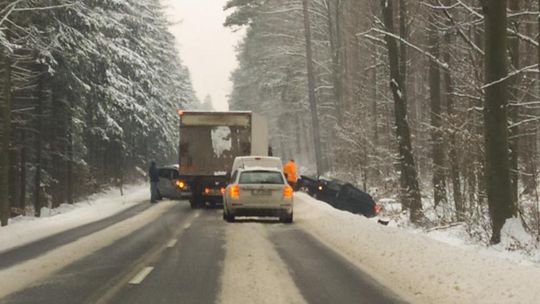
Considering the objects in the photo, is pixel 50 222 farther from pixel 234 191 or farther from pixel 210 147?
pixel 210 147

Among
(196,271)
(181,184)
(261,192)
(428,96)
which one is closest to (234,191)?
(261,192)

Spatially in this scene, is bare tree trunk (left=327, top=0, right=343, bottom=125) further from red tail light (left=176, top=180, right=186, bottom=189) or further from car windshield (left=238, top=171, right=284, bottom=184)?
car windshield (left=238, top=171, right=284, bottom=184)

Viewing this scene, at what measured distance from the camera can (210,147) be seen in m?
23.7

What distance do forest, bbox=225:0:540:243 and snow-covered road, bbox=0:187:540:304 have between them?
2637 millimetres

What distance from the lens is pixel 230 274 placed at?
364 inches

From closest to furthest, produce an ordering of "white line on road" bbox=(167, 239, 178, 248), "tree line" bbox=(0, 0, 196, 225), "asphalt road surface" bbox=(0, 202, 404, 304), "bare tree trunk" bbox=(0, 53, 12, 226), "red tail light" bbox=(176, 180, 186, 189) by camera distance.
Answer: "asphalt road surface" bbox=(0, 202, 404, 304) → "white line on road" bbox=(167, 239, 178, 248) → "bare tree trunk" bbox=(0, 53, 12, 226) → "tree line" bbox=(0, 0, 196, 225) → "red tail light" bbox=(176, 180, 186, 189)

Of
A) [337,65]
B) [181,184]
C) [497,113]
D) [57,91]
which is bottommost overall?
[181,184]

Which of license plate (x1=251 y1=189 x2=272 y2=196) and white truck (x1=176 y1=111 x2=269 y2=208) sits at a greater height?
white truck (x1=176 y1=111 x2=269 y2=208)

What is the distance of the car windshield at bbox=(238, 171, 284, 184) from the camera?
17.9m

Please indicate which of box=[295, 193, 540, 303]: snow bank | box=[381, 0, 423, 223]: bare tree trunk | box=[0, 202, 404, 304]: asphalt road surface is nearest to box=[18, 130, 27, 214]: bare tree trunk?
box=[0, 202, 404, 304]: asphalt road surface

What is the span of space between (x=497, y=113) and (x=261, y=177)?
27.2 ft

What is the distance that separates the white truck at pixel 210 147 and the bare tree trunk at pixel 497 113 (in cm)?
1349

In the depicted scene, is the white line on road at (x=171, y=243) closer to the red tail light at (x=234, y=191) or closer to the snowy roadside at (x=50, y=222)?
the snowy roadside at (x=50, y=222)

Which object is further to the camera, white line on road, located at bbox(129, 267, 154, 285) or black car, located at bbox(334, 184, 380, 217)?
black car, located at bbox(334, 184, 380, 217)
